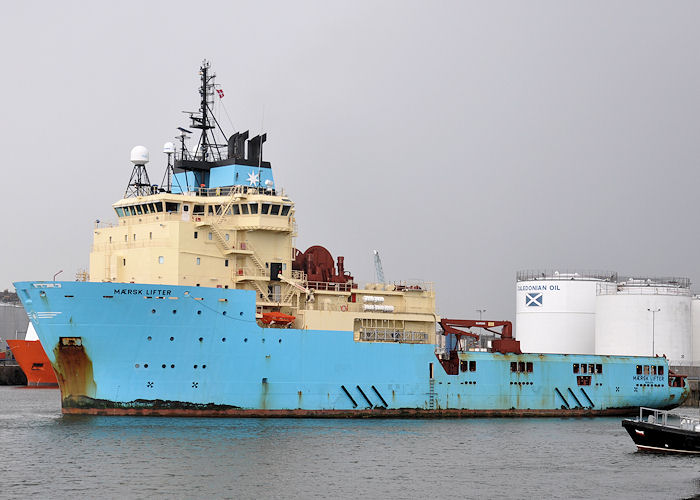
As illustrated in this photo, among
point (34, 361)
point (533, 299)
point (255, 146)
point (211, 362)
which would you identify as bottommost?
point (34, 361)

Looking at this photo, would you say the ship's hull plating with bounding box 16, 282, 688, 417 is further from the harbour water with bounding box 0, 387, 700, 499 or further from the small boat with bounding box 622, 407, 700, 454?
the small boat with bounding box 622, 407, 700, 454

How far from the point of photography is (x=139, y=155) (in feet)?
129

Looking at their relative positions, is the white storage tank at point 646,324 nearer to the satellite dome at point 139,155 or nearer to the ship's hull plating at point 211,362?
the ship's hull plating at point 211,362

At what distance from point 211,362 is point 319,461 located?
861 cm

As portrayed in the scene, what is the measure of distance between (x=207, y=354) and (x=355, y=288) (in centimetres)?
772

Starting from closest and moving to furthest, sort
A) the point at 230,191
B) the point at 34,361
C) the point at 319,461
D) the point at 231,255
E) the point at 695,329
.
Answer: the point at 319,461, the point at 231,255, the point at 230,191, the point at 695,329, the point at 34,361

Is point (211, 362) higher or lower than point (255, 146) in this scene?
lower

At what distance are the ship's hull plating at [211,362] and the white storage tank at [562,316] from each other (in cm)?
1821

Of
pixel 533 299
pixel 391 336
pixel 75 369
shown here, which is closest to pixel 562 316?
pixel 533 299

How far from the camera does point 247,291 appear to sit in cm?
3616

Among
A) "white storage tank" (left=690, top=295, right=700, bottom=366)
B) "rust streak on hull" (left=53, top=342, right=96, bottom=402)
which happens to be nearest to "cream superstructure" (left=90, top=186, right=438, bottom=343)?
"rust streak on hull" (left=53, top=342, right=96, bottom=402)

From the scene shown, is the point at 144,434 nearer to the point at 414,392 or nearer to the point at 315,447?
the point at 315,447

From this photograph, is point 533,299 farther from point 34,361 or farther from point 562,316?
point 34,361

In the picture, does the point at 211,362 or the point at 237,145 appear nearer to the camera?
the point at 211,362
